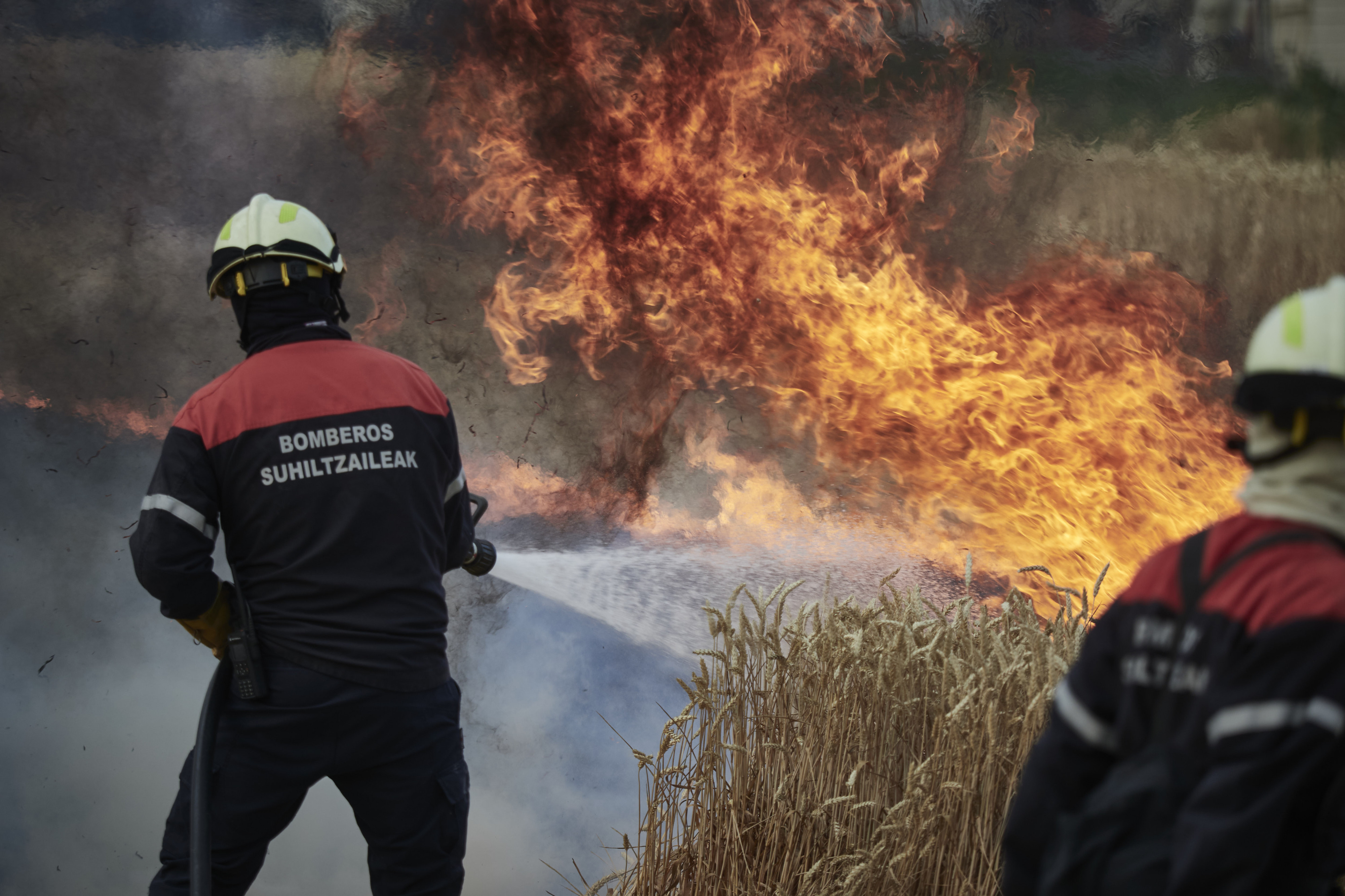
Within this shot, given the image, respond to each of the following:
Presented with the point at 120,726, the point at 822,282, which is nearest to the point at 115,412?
the point at 120,726

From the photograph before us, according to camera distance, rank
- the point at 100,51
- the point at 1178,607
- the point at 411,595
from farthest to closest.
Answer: the point at 100,51, the point at 411,595, the point at 1178,607

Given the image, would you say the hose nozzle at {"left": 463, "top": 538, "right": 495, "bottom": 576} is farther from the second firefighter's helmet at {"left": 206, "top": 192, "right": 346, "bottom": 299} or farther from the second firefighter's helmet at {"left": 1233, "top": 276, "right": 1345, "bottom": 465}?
the second firefighter's helmet at {"left": 1233, "top": 276, "right": 1345, "bottom": 465}

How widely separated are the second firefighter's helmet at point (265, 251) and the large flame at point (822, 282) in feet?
7.88

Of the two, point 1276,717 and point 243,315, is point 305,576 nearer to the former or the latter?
point 243,315

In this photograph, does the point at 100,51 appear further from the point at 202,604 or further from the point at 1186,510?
the point at 1186,510

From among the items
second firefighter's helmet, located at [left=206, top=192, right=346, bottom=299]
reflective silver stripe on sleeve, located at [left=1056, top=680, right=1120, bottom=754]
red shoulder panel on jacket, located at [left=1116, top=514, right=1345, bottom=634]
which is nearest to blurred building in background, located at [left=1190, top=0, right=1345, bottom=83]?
second firefighter's helmet, located at [left=206, top=192, right=346, bottom=299]

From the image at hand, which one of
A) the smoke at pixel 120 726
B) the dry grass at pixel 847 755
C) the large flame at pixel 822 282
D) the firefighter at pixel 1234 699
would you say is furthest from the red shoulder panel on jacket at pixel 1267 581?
the smoke at pixel 120 726

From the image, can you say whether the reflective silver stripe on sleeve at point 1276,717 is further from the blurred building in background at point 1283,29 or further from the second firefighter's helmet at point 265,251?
the blurred building in background at point 1283,29

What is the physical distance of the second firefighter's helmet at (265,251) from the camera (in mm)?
2365

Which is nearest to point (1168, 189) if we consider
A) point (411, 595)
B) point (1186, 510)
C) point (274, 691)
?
point (1186, 510)

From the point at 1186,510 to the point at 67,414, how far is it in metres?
5.12

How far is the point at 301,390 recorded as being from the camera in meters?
2.27

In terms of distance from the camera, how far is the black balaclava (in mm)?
2365

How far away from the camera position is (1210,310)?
4.54 m
